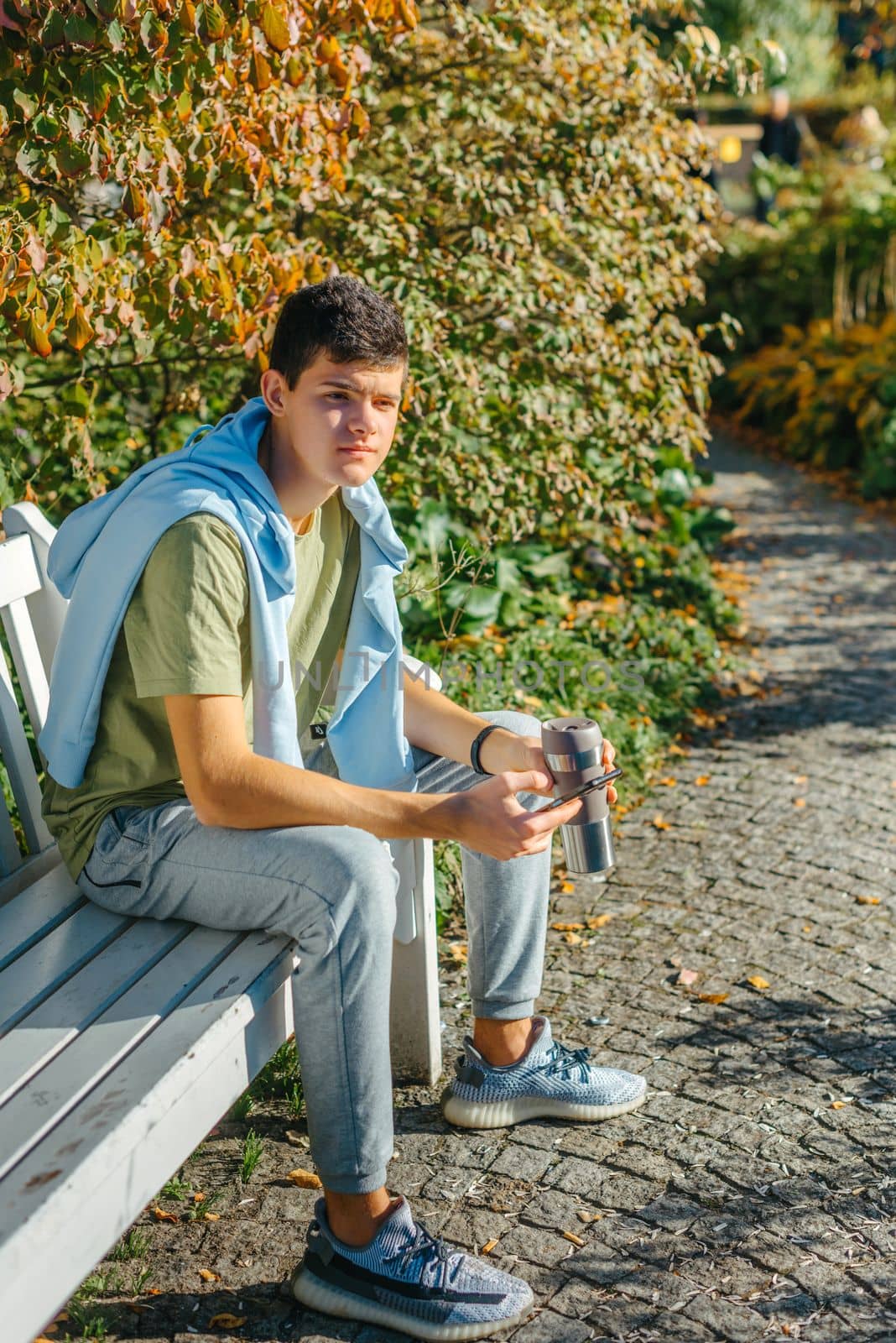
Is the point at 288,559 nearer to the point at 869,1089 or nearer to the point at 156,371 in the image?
the point at 869,1089

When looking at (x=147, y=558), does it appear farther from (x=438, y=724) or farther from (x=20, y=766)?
(x=438, y=724)

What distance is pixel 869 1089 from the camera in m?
3.11

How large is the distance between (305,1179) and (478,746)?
97cm

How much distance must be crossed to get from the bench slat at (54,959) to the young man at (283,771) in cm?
5

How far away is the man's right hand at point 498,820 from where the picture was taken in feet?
7.84

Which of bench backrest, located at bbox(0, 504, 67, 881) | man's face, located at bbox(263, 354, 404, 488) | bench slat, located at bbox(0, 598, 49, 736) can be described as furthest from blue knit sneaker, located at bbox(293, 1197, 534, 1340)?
man's face, located at bbox(263, 354, 404, 488)

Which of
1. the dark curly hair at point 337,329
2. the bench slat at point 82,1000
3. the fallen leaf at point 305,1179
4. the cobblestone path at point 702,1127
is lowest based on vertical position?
the cobblestone path at point 702,1127

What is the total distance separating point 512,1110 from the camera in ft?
9.77

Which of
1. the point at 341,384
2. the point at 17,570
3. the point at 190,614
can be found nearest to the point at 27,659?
the point at 17,570

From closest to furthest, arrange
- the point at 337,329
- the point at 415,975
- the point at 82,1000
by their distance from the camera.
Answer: the point at 82,1000 < the point at 337,329 < the point at 415,975

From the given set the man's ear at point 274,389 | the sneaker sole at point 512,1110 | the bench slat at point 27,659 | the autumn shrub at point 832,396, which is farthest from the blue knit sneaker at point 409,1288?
the autumn shrub at point 832,396

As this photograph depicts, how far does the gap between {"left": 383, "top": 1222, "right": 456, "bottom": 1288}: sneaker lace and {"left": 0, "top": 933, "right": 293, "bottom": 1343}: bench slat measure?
43 cm

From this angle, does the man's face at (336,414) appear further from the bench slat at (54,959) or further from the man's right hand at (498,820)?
the bench slat at (54,959)

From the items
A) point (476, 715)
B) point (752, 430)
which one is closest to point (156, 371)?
point (476, 715)
